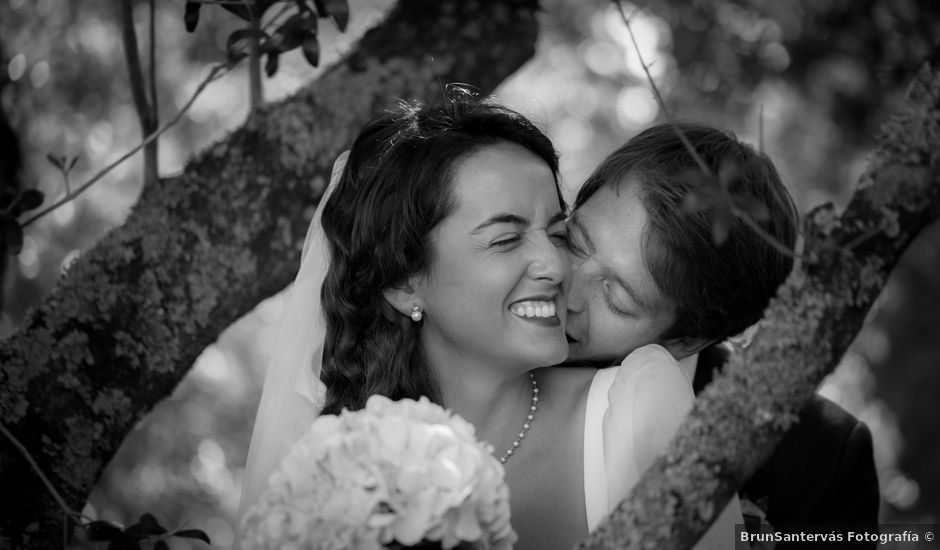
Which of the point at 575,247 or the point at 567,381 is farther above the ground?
the point at 575,247

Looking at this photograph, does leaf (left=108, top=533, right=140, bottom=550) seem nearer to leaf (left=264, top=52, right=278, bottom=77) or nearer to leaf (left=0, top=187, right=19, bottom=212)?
leaf (left=0, top=187, right=19, bottom=212)

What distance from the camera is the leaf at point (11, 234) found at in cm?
339

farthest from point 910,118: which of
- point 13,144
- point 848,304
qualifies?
point 13,144

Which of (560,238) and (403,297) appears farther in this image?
(403,297)

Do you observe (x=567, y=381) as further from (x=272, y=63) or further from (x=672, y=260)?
(x=272, y=63)

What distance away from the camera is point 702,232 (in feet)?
11.0

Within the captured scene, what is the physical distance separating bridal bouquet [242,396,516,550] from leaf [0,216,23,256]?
5.16 feet

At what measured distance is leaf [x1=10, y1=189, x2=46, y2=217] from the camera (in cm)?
343

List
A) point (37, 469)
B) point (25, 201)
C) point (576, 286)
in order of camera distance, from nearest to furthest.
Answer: point (37, 469)
point (576, 286)
point (25, 201)

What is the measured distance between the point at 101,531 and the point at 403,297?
3.84 ft

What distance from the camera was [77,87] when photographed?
7039 mm

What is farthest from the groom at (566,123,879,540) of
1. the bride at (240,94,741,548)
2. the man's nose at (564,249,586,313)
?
the bride at (240,94,741,548)

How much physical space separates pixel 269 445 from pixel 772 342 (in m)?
1.88

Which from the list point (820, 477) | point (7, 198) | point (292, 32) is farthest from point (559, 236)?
point (7, 198)
